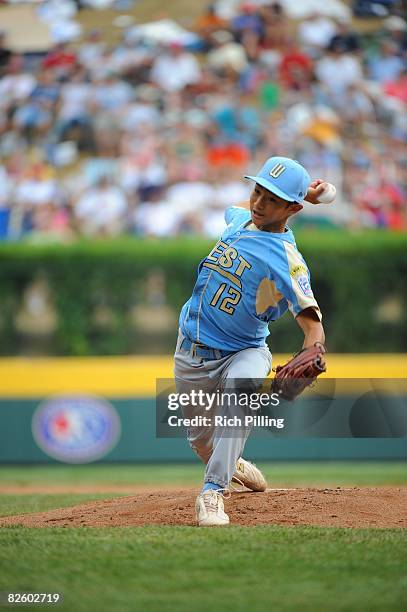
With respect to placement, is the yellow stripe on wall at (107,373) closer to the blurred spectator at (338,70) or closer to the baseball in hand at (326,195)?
the blurred spectator at (338,70)

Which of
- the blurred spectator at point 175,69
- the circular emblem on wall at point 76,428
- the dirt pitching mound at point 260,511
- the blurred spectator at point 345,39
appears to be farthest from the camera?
the blurred spectator at point 345,39

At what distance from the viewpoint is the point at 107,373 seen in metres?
11.7

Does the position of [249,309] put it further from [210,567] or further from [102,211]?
[102,211]

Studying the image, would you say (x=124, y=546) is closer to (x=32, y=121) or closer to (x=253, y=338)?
(x=253, y=338)

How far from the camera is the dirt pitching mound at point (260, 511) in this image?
516cm

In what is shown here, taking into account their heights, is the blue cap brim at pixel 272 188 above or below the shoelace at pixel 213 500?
above

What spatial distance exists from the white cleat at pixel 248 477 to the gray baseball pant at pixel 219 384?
38 centimetres

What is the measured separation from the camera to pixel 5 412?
11602 millimetres

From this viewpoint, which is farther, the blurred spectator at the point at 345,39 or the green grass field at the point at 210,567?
the blurred spectator at the point at 345,39

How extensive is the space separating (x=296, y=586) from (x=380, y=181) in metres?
10.5

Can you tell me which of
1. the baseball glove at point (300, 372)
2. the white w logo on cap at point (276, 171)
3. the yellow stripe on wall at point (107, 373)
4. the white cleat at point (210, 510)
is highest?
the white w logo on cap at point (276, 171)

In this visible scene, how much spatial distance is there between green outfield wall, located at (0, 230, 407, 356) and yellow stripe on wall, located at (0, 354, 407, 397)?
0.80 m

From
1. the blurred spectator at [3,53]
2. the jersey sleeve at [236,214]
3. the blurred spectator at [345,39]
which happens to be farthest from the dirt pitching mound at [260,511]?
the blurred spectator at [3,53]

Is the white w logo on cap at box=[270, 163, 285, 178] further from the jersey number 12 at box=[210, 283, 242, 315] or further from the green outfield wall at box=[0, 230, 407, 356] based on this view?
the green outfield wall at box=[0, 230, 407, 356]
